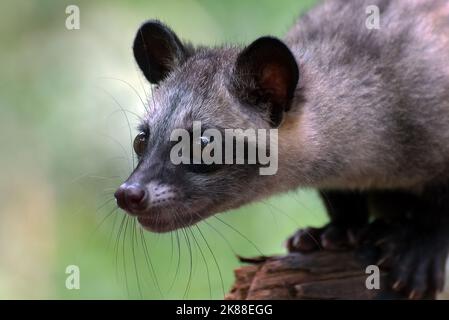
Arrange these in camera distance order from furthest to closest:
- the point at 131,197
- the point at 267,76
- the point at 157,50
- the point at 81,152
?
the point at 81,152
the point at 157,50
the point at 267,76
the point at 131,197

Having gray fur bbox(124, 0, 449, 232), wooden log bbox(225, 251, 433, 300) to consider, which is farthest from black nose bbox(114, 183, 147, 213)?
wooden log bbox(225, 251, 433, 300)

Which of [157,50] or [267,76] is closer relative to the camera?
[267,76]

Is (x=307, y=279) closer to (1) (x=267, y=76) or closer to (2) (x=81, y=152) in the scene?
(1) (x=267, y=76)

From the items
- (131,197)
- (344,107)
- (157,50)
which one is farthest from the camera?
(157,50)

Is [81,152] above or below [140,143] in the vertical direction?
above

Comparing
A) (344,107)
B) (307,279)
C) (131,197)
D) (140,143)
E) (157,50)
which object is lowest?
(307,279)

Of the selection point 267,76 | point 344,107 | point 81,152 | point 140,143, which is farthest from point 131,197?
point 81,152
